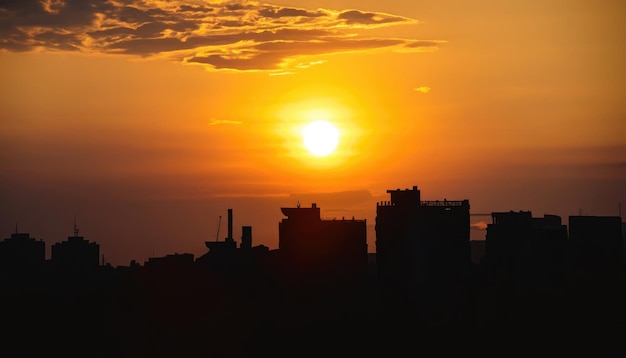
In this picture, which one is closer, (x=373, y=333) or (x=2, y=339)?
(x=2, y=339)

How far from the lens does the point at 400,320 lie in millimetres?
189250

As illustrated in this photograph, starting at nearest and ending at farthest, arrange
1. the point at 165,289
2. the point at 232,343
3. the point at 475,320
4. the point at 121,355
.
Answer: the point at 121,355
the point at 232,343
the point at 165,289
the point at 475,320

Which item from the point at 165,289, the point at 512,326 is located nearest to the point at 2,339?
the point at 165,289

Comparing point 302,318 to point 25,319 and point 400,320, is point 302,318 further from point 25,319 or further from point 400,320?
point 25,319

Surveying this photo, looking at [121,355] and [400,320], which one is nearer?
[121,355]

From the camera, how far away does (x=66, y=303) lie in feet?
616

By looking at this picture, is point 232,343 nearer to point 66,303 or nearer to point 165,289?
point 165,289

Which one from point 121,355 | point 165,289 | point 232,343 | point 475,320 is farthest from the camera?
point 475,320

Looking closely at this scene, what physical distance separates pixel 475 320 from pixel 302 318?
93.6ft

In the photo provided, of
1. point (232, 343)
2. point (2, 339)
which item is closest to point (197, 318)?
point (232, 343)

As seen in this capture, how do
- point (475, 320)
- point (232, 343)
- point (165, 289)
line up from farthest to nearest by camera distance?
point (475, 320), point (165, 289), point (232, 343)

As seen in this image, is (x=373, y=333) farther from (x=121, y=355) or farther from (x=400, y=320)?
(x=121, y=355)

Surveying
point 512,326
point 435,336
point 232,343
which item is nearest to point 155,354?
point 232,343

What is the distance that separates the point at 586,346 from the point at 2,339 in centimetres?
8840
